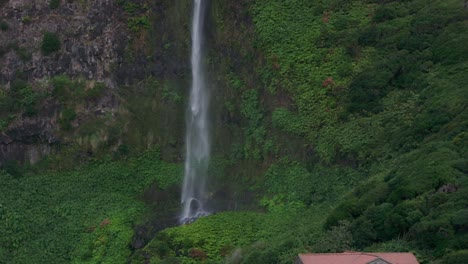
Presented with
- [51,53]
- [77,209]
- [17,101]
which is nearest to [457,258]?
[77,209]

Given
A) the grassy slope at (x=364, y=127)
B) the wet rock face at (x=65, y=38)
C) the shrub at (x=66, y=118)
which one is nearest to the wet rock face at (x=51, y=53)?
the wet rock face at (x=65, y=38)

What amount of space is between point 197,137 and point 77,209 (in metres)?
8.94

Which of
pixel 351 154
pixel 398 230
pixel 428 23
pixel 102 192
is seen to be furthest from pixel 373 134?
pixel 102 192

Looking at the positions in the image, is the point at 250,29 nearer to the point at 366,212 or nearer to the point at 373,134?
the point at 373,134

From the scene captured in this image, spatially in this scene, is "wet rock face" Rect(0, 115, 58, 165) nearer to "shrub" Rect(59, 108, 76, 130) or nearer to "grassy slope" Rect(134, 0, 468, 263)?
"shrub" Rect(59, 108, 76, 130)

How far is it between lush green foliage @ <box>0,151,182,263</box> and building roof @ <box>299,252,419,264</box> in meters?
19.7

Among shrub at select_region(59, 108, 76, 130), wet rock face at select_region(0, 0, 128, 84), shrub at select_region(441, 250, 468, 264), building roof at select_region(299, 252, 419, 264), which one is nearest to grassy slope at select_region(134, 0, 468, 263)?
shrub at select_region(441, 250, 468, 264)

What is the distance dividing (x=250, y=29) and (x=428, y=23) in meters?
11.8

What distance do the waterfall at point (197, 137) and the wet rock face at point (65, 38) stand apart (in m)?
4.71

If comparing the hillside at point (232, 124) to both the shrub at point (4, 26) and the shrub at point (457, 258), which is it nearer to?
the shrub at point (4, 26)

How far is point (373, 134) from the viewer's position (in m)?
70.2

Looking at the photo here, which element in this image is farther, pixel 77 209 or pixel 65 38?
pixel 65 38

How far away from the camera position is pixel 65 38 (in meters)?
83.3

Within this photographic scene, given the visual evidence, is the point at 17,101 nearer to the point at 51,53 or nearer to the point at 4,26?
the point at 51,53
